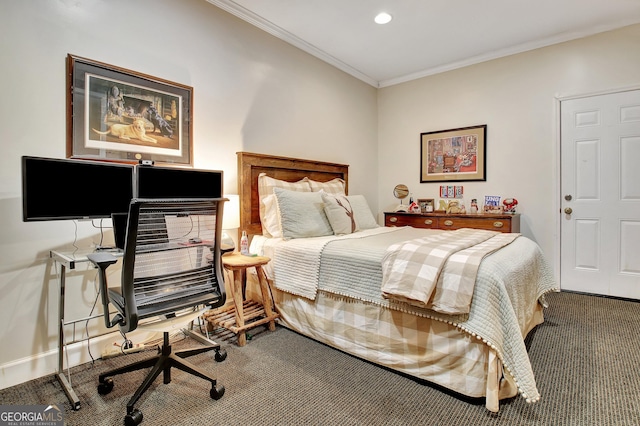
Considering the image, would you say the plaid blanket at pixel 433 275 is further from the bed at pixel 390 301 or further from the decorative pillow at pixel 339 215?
the decorative pillow at pixel 339 215

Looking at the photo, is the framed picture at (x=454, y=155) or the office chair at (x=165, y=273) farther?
the framed picture at (x=454, y=155)

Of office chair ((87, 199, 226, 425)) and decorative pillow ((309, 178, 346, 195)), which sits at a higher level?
decorative pillow ((309, 178, 346, 195))

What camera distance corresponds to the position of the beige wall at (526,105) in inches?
131

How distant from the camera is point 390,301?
193 centimetres

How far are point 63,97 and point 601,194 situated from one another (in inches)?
186

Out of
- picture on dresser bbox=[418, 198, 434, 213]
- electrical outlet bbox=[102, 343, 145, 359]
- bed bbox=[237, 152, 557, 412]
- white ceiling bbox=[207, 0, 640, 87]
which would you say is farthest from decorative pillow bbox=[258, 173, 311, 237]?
picture on dresser bbox=[418, 198, 434, 213]

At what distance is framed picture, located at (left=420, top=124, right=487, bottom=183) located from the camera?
4074 mm

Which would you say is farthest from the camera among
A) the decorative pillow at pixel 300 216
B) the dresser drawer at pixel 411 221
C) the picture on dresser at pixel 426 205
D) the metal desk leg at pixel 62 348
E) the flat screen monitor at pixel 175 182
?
the picture on dresser at pixel 426 205

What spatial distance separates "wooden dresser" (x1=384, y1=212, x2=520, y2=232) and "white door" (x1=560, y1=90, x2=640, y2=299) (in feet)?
2.00

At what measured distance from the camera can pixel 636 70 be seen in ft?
10.5

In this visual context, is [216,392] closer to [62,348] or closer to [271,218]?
[62,348]

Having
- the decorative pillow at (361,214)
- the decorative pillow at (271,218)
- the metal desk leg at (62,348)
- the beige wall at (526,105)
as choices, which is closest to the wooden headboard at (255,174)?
the decorative pillow at (271,218)

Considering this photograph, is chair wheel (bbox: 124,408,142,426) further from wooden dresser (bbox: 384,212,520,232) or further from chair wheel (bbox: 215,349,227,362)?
wooden dresser (bbox: 384,212,520,232)

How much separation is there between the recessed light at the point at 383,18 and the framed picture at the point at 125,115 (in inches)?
73.7
